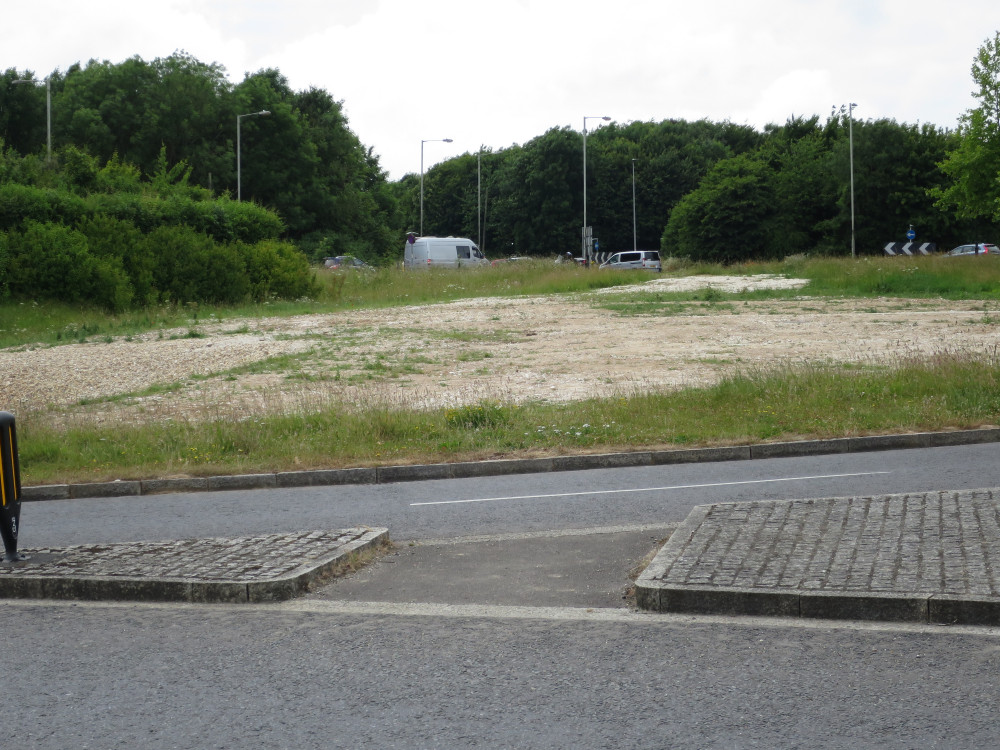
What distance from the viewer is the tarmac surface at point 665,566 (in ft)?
19.5

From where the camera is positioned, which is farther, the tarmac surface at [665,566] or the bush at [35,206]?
the bush at [35,206]

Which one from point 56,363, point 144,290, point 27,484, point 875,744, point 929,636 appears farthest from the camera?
point 144,290

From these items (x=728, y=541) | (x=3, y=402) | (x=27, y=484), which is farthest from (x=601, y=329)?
(x=728, y=541)

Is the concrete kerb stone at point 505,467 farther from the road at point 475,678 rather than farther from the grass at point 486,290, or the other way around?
the grass at point 486,290

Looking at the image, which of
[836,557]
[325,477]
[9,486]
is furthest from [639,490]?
[9,486]

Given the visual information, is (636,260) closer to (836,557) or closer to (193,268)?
(193,268)

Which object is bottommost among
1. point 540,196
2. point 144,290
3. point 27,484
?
point 27,484

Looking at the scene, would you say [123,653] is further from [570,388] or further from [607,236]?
[607,236]

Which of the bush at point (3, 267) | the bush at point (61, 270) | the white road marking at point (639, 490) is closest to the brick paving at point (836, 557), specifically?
the white road marking at point (639, 490)

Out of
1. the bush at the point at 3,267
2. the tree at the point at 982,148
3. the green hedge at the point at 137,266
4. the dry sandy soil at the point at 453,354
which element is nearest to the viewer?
the dry sandy soil at the point at 453,354

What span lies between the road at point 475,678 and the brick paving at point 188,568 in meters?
0.16

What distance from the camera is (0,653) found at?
576cm

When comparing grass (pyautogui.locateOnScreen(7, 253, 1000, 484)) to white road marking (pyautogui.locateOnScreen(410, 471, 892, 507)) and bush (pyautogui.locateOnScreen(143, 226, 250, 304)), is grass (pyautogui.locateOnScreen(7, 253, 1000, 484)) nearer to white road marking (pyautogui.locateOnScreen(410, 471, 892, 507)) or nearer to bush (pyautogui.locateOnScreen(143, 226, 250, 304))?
white road marking (pyautogui.locateOnScreen(410, 471, 892, 507))

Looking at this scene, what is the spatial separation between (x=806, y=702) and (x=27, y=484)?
33.6 feet
